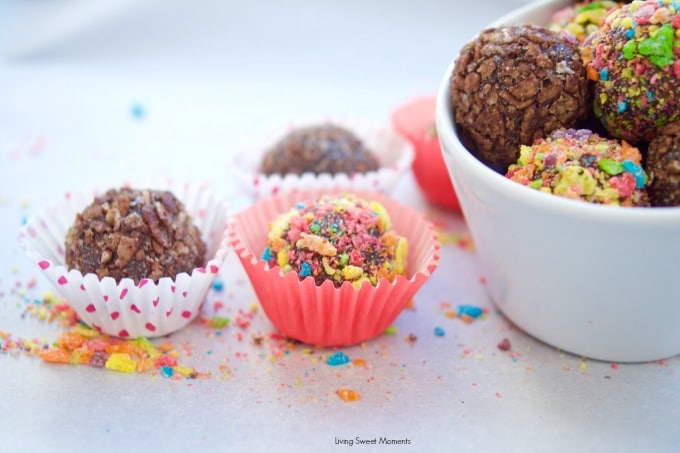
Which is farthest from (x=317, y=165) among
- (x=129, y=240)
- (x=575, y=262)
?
(x=575, y=262)

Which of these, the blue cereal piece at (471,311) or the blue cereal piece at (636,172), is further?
the blue cereal piece at (471,311)

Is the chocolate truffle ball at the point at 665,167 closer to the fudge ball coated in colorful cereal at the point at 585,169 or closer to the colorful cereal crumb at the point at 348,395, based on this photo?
the fudge ball coated in colorful cereal at the point at 585,169

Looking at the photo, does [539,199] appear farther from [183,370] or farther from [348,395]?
[183,370]

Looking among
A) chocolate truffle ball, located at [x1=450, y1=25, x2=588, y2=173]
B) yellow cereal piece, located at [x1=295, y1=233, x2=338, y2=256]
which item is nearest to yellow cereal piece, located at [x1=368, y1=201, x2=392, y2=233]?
yellow cereal piece, located at [x1=295, y1=233, x2=338, y2=256]

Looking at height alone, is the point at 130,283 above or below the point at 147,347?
above

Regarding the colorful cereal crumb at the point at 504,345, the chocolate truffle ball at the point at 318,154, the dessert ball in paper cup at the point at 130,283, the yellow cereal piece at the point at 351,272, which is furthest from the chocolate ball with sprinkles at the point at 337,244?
the chocolate truffle ball at the point at 318,154

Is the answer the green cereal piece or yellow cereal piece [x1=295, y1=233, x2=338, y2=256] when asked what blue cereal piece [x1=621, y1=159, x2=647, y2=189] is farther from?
yellow cereal piece [x1=295, y1=233, x2=338, y2=256]
